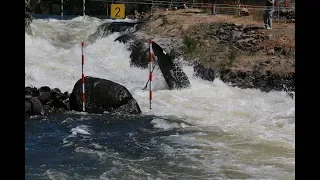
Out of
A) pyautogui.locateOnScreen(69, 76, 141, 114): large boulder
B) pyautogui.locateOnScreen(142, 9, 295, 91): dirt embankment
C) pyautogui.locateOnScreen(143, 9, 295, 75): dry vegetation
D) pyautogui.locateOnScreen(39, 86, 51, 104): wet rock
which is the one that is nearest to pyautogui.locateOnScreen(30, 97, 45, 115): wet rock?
pyautogui.locateOnScreen(39, 86, 51, 104): wet rock

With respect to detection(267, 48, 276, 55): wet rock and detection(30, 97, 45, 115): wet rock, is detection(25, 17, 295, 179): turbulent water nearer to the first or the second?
detection(30, 97, 45, 115): wet rock

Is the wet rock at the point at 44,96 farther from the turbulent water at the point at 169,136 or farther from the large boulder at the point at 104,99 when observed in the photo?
the turbulent water at the point at 169,136

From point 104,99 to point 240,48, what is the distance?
19.8 ft

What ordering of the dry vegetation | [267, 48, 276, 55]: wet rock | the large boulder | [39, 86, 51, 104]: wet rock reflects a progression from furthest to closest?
[267, 48, 276, 55]: wet rock → the dry vegetation → [39, 86, 51, 104]: wet rock → the large boulder

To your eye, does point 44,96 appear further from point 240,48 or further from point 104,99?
point 240,48

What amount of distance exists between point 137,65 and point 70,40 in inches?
226

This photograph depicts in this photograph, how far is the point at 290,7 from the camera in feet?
59.2

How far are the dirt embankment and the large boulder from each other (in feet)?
13.6

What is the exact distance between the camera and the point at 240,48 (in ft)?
48.6

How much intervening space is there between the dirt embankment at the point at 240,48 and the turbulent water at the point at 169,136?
21.1 inches

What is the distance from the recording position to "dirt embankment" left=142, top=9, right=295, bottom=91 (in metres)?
13.2

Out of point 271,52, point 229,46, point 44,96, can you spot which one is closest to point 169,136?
point 44,96
